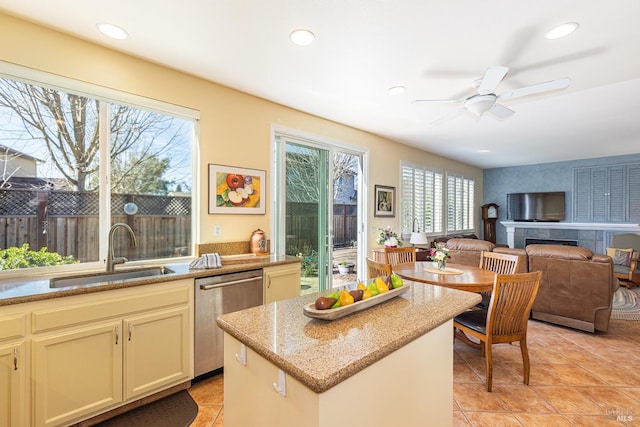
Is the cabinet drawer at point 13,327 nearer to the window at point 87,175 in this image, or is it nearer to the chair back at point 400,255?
the window at point 87,175

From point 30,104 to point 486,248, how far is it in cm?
468

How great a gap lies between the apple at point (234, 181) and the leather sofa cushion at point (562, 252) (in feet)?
11.5

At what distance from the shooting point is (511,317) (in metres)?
2.35

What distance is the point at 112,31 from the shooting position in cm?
212

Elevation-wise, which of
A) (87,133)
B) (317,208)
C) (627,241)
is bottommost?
(627,241)

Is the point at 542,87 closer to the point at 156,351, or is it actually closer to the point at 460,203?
the point at 156,351

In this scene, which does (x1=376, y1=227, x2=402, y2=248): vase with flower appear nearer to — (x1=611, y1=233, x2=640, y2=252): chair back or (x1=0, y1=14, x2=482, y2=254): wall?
(x1=0, y1=14, x2=482, y2=254): wall

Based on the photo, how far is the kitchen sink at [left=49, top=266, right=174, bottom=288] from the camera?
2.04 meters

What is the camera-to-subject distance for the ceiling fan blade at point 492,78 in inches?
87.4

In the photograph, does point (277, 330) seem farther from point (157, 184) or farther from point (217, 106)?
point (217, 106)

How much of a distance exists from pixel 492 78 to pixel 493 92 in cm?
37

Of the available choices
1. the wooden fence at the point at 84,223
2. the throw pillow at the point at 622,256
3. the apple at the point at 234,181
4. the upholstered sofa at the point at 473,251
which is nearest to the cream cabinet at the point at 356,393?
the wooden fence at the point at 84,223

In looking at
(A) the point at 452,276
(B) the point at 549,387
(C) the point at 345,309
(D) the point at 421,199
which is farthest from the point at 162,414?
(D) the point at 421,199

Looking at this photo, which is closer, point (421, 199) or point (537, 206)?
point (421, 199)
